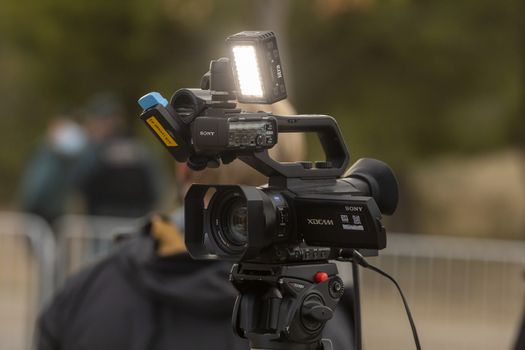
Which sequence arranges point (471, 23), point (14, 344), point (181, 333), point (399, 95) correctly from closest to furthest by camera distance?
point (181, 333) → point (14, 344) → point (471, 23) → point (399, 95)

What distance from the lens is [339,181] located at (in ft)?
9.74

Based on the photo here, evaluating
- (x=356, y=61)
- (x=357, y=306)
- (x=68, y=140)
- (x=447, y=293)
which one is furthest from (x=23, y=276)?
(x=357, y=306)

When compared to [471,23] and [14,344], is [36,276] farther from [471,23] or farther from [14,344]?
[471,23]

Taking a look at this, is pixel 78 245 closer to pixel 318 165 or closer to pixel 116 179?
pixel 116 179

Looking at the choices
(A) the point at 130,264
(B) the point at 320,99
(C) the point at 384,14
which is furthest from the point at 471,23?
(A) the point at 130,264

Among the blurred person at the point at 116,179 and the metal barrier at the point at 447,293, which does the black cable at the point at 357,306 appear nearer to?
the metal barrier at the point at 447,293

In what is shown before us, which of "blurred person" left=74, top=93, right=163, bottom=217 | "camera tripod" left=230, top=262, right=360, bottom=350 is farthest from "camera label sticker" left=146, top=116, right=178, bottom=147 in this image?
"blurred person" left=74, top=93, right=163, bottom=217

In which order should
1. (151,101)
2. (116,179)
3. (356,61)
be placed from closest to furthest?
(151,101) < (116,179) < (356,61)

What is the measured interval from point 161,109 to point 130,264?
113 cm

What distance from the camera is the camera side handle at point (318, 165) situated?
2.85 meters

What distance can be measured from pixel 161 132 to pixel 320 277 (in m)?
0.47

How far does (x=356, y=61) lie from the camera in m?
13.6

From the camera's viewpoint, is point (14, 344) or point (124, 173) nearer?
point (14, 344)

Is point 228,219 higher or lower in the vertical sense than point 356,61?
higher
